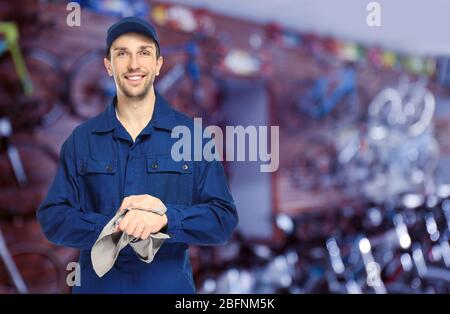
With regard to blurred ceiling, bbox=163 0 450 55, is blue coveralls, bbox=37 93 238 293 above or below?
below

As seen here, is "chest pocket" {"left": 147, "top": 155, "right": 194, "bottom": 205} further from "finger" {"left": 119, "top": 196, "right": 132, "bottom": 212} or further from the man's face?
the man's face

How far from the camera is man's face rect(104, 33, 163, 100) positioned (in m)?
1.79

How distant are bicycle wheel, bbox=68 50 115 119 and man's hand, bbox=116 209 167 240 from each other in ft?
4.85

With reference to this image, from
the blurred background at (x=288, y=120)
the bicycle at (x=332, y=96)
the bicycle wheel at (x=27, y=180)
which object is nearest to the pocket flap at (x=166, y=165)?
the blurred background at (x=288, y=120)

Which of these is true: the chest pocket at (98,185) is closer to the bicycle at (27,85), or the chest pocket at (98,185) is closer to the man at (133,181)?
the man at (133,181)

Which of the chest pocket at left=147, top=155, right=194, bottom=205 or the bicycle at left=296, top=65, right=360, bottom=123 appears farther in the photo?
the bicycle at left=296, top=65, right=360, bottom=123

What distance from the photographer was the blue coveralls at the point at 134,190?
5.56 ft

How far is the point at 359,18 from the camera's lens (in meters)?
2.69

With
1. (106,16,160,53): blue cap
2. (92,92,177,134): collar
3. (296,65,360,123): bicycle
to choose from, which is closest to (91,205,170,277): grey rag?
(92,92,177,134): collar

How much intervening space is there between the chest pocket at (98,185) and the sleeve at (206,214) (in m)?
0.23

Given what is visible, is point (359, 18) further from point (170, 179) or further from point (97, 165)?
point (97, 165)
